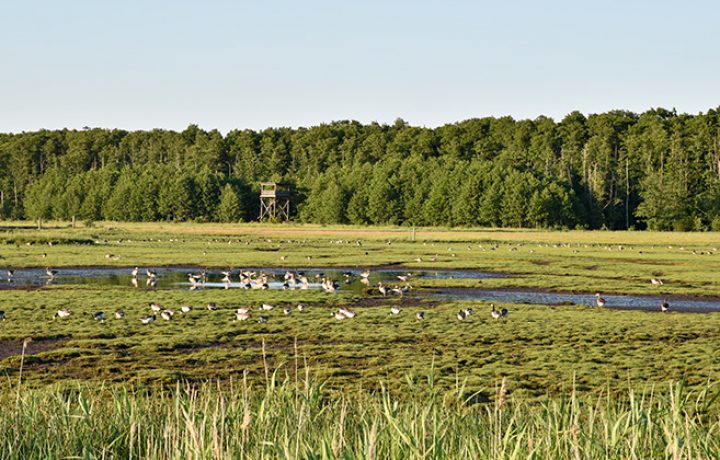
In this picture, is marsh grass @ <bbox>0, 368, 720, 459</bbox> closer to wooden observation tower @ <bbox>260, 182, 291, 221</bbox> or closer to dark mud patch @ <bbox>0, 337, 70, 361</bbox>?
dark mud patch @ <bbox>0, 337, 70, 361</bbox>

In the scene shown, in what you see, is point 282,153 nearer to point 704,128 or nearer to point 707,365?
point 704,128

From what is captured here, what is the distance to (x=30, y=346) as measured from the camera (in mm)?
19891

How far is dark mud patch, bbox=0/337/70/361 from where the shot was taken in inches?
746

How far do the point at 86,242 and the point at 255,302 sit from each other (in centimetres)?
3797

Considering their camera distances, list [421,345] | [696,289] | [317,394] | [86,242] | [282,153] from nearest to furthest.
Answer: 1. [317,394]
2. [421,345]
3. [696,289]
4. [86,242]
5. [282,153]

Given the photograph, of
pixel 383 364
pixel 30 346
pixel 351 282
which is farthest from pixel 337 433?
pixel 351 282

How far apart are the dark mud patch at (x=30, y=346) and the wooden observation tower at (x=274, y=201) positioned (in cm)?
7988

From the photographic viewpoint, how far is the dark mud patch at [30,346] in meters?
18.9

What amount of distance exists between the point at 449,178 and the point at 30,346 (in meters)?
77.3

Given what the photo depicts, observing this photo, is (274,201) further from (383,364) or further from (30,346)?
(383,364)

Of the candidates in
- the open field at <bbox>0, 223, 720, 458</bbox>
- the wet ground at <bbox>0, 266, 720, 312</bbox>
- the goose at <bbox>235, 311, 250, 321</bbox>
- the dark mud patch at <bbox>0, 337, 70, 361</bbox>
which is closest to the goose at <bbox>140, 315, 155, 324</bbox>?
the open field at <bbox>0, 223, 720, 458</bbox>

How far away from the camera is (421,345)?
66.1 ft

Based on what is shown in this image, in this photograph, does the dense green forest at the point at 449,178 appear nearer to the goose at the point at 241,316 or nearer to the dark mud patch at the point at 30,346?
the goose at the point at 241,316

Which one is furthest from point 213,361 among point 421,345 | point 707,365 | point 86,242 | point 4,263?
point 86,242
